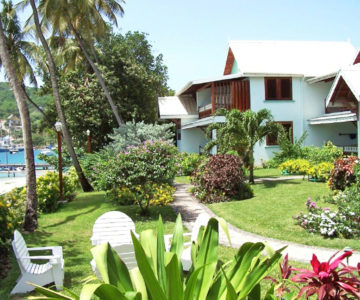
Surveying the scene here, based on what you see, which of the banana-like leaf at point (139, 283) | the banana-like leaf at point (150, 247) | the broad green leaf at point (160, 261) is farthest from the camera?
the banana-like leaf at point (150, 247)

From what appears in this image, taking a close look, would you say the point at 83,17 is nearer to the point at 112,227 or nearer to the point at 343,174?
the point at 343,174

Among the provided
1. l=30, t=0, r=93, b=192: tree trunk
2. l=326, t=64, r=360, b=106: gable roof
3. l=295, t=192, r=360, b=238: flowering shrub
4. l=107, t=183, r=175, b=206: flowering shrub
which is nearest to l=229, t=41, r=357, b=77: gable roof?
l=326, t=64, r=360, b=106: gable roof

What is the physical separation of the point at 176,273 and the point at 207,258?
1.41 ft

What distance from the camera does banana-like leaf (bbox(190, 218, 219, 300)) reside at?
103 inches

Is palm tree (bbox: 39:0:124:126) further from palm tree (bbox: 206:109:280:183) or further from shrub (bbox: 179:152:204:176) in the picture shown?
palm tree (bbox: 206:109:280:183)

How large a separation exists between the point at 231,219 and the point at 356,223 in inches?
130

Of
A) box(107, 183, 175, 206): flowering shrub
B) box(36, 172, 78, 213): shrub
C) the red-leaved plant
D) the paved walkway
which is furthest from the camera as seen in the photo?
box(36, 172, 78, 213): shrub

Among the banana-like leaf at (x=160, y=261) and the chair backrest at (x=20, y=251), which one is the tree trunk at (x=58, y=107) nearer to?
the chair backrest at (x=20, y=251)

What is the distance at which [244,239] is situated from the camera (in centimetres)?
858

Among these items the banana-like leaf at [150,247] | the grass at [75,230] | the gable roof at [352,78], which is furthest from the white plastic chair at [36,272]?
the gable roof at [352,78]

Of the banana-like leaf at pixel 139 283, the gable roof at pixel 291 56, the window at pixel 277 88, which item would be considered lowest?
the banana-like leaf at pixel 139 283

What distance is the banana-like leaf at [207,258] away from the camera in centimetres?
262

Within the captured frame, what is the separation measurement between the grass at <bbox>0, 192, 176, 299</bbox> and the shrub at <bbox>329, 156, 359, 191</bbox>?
5.28 meters

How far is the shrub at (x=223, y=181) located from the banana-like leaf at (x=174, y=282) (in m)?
10.7
